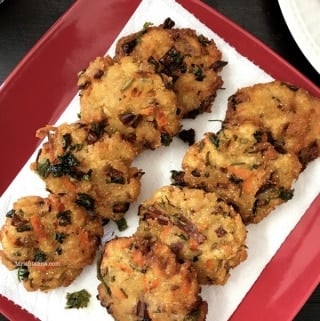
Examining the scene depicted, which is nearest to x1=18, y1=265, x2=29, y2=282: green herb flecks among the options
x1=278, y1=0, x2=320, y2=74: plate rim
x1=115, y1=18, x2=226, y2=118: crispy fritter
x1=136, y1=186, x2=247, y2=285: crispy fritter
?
x1=136, y1=186, x2=247, y2=285: crispy fritter

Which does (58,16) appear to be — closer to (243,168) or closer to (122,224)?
(122,224)

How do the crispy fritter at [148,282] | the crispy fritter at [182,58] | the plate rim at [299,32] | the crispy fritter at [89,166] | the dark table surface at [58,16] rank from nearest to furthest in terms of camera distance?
1. the crispy fritter at [148,282]
2. the crispy fritter at [89,166]
3. the crispy fritter at [182,58]
4. the plate rim at [299,32]
5. the dark table surface at [58,16]

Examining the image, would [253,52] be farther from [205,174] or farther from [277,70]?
[205,174]

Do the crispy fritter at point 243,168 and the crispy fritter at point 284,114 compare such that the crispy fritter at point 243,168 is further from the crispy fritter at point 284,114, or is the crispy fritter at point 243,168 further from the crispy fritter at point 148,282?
the crispy fritter at point 148,282

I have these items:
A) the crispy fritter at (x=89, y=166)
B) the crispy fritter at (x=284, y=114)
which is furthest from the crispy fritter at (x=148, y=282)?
the crispy fritter at (x=284, y=114)

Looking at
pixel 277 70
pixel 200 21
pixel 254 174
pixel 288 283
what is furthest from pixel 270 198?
pixel 200 21

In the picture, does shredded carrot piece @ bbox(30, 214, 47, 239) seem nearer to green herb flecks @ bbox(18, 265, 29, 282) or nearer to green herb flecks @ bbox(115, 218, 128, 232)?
green herb flecks @ bbox(18, 265, 29, 282)
